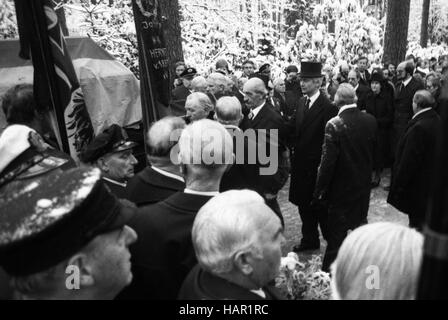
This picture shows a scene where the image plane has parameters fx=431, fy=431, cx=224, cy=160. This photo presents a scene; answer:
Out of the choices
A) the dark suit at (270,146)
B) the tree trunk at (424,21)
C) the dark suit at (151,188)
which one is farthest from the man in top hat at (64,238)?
the tree trunk at (424,21)

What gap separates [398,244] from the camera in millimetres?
1477

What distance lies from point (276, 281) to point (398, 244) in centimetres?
109

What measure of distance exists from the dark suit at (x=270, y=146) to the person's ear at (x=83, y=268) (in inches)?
104

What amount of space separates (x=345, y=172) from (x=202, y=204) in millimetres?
2575

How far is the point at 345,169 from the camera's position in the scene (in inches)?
177

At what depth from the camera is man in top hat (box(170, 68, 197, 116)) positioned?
227 inches

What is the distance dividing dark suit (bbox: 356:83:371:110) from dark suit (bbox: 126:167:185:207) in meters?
6.23

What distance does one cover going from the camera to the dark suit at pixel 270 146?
14.1 ft

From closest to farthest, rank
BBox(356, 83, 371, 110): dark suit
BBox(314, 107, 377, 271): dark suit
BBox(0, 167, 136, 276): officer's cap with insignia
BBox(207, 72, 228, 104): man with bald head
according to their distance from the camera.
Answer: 1. BBox(0, 167, 136, 276): officer's cap with insignia
2. BBox(314, 107, 377, 271): dark suit
3. BBox(207, 72, 228, 104): man with bald head
4. BBox(356, 83, 371, 110): dark suit

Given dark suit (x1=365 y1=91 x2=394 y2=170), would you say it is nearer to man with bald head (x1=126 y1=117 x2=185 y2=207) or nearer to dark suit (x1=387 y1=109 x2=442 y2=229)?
dark suit (x1=387 y1=109 x2=442 y2=229)

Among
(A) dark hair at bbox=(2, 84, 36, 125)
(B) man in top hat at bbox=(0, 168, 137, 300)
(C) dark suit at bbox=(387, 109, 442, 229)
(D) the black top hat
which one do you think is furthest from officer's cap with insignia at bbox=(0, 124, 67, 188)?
(C) dark suit at bbox=(387, 109, 442, 229)
